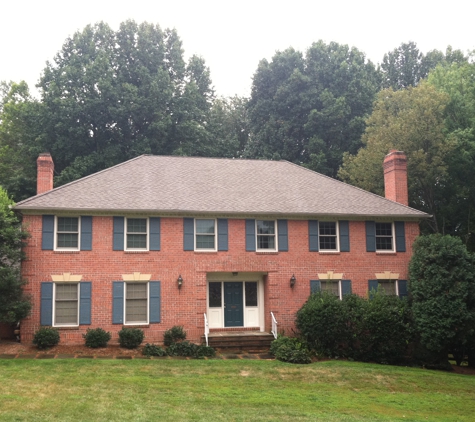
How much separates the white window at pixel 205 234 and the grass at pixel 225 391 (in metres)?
5.16

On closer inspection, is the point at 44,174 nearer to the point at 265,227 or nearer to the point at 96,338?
the point at 96,338

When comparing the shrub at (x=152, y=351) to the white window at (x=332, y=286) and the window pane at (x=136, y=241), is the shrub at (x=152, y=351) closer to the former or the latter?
the window pane at (x=136, y=241)

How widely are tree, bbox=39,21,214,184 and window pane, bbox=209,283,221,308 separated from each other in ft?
51.4

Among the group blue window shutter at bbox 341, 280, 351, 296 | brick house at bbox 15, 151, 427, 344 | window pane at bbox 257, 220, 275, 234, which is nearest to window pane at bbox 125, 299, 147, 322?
brick house at bbox 15, 151, 427, 344

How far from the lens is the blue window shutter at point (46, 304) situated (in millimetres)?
18891

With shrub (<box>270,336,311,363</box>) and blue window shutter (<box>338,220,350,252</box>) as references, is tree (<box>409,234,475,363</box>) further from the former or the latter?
shrub (<box>270,336,311,363</box>)

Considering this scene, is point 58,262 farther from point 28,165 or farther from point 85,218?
point 28,165

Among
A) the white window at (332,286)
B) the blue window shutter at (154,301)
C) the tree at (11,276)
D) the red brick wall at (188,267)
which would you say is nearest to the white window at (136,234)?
the red brick wall at (188,267)

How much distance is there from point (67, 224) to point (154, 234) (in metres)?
3.23

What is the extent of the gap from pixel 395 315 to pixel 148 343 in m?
9.04

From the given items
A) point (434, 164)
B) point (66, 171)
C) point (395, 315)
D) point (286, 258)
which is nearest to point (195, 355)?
point (286, 258)

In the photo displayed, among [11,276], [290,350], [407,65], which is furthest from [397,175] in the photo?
[407,65]

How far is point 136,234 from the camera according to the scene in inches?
795

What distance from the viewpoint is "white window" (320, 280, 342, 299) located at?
2142cm
